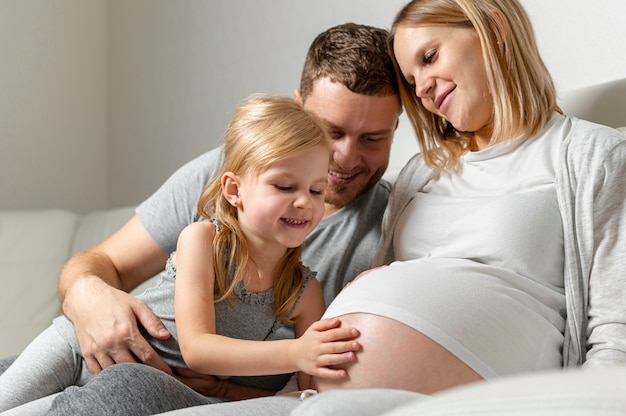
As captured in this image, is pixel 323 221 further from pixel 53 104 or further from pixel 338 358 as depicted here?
pixel 53 104

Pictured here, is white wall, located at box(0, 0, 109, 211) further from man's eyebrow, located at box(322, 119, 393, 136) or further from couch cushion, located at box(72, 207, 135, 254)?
man's eyebrow, located at box(322, 119, 393, 136)

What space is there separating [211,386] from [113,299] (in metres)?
0.25

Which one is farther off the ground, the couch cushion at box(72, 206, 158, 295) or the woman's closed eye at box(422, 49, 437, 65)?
the woman's closed eye at box(422, 49, 437, 65)

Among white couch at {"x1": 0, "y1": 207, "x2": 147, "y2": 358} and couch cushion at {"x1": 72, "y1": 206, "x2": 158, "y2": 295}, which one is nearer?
white couch at {"x1": 0, "y1": 207, "x2": 147, "y2": 358}

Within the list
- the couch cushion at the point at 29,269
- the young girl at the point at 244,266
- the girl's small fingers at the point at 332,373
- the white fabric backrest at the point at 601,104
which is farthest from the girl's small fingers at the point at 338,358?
the couch cushion at the point at 29,269

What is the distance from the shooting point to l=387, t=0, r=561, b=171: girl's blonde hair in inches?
56.7

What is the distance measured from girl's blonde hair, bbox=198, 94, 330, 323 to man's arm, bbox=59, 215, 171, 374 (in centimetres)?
16

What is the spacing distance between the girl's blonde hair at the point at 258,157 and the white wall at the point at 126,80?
1067 mm

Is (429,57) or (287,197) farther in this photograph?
(429,57)

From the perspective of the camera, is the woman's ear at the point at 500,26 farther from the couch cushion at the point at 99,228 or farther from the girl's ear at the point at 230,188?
the couch cushion at the point at 99,228

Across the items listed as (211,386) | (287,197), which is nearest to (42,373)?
(211,386)

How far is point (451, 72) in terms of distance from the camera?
4.76 feet

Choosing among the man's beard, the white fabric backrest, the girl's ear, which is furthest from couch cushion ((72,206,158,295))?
the white fabric backrest

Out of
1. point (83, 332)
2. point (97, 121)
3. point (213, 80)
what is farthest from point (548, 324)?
point (97, 121)
